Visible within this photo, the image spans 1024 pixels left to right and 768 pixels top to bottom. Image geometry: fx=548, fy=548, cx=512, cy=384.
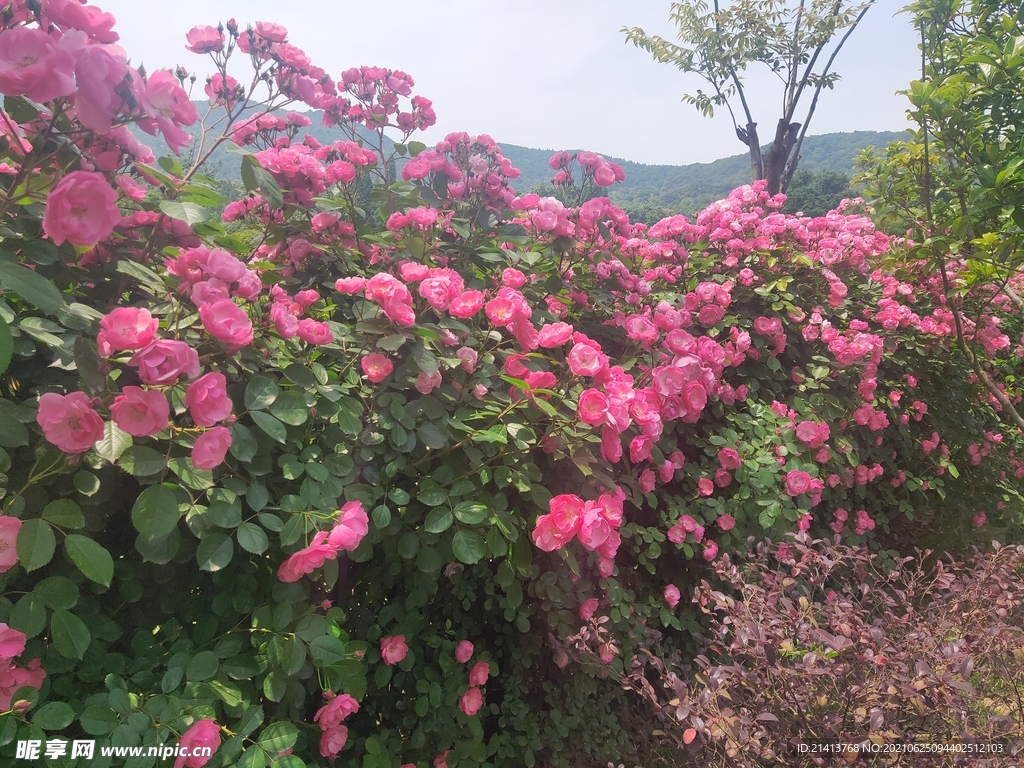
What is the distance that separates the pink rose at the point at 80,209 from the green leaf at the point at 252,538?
0.57 meters

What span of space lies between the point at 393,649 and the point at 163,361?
0.91 metres

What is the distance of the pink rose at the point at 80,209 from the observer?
909mm

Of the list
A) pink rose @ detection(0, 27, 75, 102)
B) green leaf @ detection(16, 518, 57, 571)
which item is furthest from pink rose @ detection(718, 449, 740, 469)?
pink rose @ detection(0, 27, 75, 102)

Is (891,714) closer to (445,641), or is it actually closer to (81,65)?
(445,641)

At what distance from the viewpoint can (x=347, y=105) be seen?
2.15 meters

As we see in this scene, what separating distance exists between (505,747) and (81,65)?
194 cm

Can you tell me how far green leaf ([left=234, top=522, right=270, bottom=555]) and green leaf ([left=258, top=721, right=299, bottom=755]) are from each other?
316mm

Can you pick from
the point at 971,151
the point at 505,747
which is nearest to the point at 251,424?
the point at 505,747

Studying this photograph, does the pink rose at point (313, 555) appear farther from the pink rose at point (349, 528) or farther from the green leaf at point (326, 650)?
the green leaf at point (326, 650)

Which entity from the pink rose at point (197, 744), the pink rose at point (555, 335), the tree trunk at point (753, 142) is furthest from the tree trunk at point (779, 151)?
the pink rose at point (197, 744)

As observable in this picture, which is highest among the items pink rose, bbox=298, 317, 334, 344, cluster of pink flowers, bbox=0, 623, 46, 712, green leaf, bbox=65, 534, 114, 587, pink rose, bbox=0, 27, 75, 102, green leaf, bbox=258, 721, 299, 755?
pink rose, bbox=0, 27, 75, 102

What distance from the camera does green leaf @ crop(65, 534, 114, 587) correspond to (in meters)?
0.87

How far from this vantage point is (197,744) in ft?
2.94

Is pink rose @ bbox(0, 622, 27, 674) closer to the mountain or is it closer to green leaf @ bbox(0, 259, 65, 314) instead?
green leaf @ bbox(0, 259, 65, 314)
